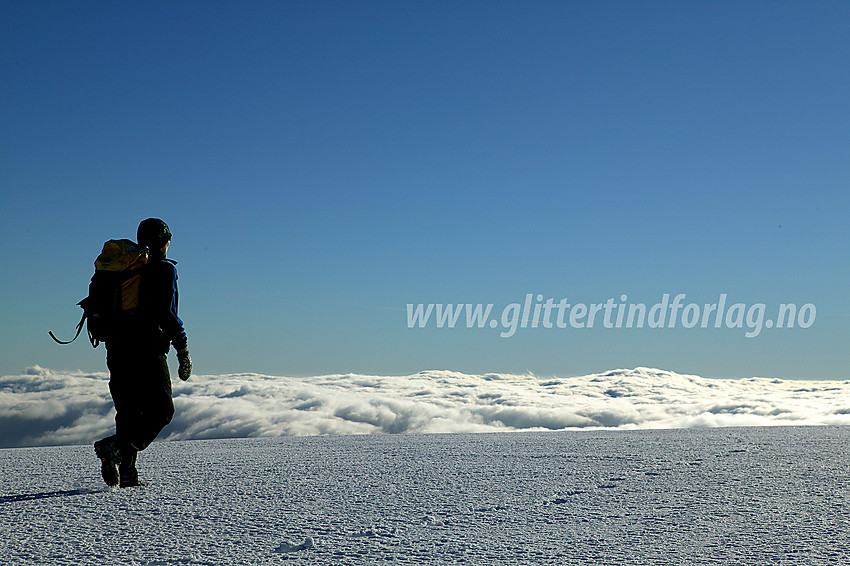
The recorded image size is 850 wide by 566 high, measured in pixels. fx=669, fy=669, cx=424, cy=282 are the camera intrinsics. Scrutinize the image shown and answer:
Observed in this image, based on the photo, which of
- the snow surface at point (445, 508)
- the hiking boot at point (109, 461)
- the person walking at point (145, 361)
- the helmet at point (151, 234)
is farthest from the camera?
the helmet at point (151, 234)

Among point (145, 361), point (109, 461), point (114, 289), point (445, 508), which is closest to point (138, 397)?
point (145, 361)

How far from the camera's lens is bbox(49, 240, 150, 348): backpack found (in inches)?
196

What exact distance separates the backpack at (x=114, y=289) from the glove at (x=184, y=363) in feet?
1.58

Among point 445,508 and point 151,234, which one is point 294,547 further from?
point 151,234

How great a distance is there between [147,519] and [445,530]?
66.5 inches

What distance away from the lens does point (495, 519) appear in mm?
3711

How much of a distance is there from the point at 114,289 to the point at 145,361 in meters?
0.59

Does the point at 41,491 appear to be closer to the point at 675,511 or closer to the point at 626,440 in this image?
the point at 675,511

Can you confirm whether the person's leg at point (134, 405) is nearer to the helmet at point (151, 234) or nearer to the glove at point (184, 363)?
the glove at point (184, 363)

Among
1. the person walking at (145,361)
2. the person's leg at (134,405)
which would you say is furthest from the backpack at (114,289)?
the person's leg at (134,405)

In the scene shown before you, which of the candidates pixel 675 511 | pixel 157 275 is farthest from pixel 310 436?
pixel 675 511

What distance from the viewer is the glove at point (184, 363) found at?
16.0 feet

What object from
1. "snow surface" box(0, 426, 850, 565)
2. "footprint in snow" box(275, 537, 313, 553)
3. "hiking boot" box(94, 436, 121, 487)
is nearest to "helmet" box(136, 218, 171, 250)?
"hiking boot" box(94, 436, 121, 487)

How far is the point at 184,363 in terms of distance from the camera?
16.2 ft
